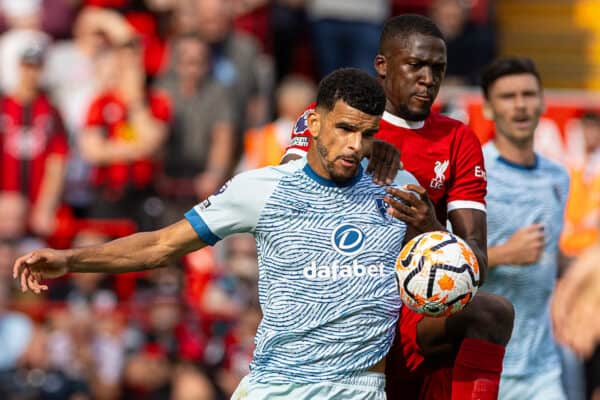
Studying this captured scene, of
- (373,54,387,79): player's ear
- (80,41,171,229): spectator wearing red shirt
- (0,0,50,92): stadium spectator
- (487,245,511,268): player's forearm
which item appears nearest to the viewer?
(373,54,387,79): player's ear

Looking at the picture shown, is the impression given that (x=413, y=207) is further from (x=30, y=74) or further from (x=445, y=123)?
(x=30, y=74)

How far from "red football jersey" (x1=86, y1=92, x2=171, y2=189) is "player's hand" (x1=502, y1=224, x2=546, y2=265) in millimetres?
5779

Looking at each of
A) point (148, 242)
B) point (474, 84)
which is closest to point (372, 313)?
point (148, 242)

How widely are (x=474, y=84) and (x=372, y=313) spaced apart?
30.6ft

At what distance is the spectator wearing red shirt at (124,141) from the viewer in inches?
493

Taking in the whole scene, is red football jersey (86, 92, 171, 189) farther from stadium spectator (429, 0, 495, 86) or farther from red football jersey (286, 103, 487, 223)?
red football jersey (286, 103, 487, 223)

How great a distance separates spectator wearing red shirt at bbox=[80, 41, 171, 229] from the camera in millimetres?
12531

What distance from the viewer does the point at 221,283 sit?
39.9 feet

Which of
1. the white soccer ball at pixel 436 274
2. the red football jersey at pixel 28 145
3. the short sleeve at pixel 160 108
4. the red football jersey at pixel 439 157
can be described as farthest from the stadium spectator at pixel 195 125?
the white soccer ball at pixel 436 274

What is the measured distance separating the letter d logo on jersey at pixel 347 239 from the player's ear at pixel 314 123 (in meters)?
0.45

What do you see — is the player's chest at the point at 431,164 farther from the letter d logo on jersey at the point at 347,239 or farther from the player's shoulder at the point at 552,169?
the player's shoulder at the point at 552,169

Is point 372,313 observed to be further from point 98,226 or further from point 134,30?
point 134,30

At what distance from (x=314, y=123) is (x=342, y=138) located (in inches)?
7.5

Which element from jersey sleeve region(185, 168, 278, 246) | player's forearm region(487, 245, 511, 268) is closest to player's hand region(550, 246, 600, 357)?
player's forearm region(487, 245, 511, 268)
